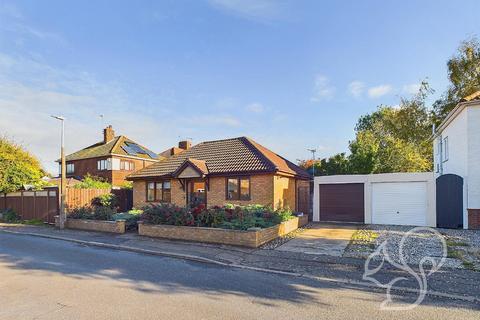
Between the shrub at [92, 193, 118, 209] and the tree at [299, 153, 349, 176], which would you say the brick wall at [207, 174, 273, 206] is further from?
the tree at [299, 153, 349, 176]

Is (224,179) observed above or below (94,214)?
above

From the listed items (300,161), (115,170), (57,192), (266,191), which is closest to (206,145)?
(266,191)

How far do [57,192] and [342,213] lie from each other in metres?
16.1

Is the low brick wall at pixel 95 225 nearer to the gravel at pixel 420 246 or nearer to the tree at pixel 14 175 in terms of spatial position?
the tree at pixel 14 175

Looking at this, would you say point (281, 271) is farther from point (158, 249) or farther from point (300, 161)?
point (300, 161)

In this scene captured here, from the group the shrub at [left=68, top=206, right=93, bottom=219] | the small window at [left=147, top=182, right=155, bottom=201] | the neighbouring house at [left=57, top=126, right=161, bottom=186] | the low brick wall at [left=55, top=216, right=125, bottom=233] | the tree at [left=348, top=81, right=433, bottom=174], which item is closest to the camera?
the low brick wall at [left=55, top=216, right=125, bottom=233]

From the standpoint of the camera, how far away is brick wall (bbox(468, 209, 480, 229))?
1448 cm

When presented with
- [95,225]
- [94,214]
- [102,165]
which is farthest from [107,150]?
[95,225]

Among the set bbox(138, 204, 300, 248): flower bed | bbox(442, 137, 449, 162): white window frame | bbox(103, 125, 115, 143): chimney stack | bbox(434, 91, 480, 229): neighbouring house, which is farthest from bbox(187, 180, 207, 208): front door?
bbox(103, 125, 115, 143): chimney stack

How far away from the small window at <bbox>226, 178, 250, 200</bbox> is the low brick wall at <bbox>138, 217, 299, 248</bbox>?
4933 mm

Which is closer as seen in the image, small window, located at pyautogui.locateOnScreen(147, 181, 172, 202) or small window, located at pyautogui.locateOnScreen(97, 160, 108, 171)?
small window, located at pyautogui.locateOnScreen(147, 181, 172, 202)

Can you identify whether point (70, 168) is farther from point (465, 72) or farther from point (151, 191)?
point (465, 72)

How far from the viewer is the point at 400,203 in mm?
17312

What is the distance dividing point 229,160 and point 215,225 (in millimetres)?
8269
